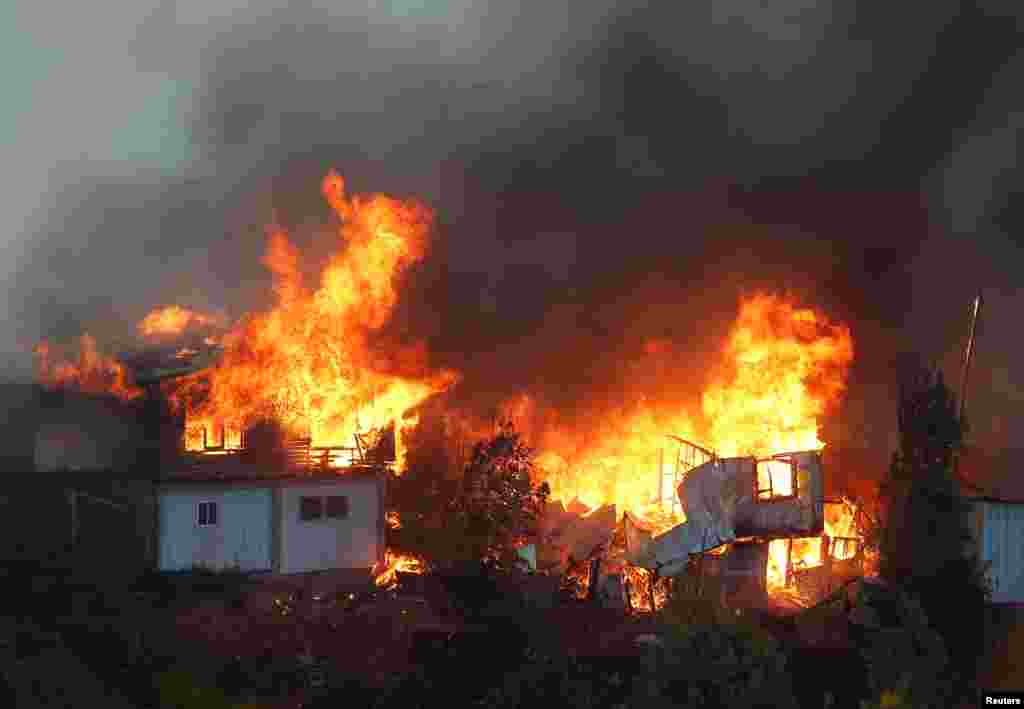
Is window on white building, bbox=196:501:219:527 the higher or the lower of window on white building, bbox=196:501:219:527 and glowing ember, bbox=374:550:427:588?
the higher

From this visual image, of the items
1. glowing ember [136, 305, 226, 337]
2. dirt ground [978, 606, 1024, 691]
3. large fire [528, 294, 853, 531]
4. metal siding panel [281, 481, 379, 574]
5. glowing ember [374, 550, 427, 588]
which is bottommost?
dirt ground [978, 606, 1024, 691]

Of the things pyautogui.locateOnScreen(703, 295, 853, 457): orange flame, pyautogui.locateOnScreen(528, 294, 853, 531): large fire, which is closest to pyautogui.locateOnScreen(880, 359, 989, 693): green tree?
pyautogui.locateOnScreen(528, 294, 853, 531): large fire

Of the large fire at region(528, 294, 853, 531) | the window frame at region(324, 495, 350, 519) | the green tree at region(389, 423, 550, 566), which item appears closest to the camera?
the green tree at region(389, 423, 550, 566)

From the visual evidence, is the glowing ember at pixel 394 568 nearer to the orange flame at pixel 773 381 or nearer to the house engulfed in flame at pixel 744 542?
the house engulfed in flame at pixel 744 542

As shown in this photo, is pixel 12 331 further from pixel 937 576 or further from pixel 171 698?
pixel 937 576

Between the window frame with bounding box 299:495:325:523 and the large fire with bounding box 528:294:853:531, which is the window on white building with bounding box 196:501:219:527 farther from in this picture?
the large fire with bounding box 528:294:853:531

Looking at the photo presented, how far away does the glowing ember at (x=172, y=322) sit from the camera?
31.8 metres

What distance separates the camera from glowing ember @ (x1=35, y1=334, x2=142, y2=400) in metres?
25.6

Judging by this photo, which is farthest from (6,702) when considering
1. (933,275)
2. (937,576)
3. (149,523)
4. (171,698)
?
(933,275)

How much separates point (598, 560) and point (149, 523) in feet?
32.9

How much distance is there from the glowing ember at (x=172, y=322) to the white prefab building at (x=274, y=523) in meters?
10.3

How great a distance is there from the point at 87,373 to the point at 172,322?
5887 millimetres

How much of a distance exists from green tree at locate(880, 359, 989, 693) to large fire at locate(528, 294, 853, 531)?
24.2 feet

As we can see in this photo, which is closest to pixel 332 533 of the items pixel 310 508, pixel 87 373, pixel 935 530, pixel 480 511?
pixel 310 508
